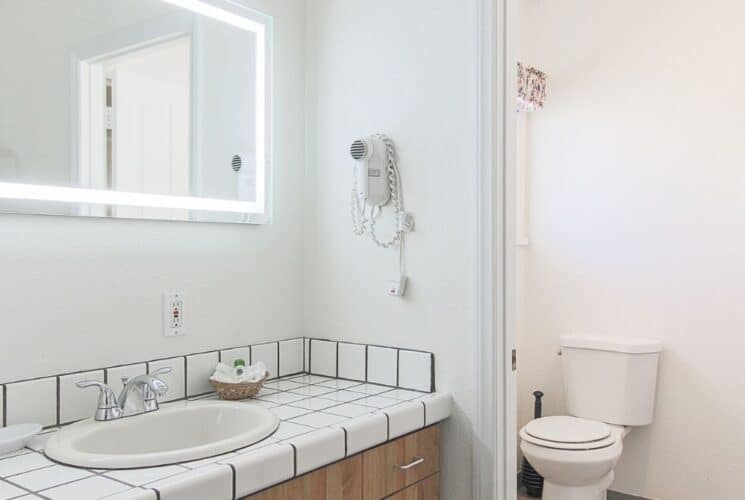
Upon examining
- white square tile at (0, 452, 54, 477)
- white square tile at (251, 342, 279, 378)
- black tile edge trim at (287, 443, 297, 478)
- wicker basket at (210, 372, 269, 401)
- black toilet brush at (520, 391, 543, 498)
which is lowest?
black toilet brush at (520, 391, 543, 498)

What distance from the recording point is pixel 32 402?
139 centimetres

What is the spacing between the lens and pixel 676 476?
2902 mm

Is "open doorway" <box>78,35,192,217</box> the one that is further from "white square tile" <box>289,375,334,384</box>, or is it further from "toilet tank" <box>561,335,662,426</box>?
"toilet tank" <box>561,335,662,426</box>

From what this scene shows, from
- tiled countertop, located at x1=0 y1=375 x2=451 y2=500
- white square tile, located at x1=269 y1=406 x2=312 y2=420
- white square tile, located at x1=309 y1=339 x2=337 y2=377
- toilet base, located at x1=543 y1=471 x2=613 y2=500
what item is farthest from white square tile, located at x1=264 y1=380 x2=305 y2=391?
toilet base, located at x1=543 y1=471 x2=613 y2=500

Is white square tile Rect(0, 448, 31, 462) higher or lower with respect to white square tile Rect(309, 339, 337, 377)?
lower

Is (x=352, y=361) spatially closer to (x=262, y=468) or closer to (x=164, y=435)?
(x=164, y=435)

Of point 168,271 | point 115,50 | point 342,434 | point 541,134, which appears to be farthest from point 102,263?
point 541,134

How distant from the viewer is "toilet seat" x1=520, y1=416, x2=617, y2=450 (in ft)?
8.39

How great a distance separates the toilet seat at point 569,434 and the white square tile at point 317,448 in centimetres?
146

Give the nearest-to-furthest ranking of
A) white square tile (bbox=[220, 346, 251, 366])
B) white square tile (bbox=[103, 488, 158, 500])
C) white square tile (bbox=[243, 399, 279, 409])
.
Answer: white square tile (bbox=[103, 488, 158, 500])
white square tile (bbox=[243, 399, 279, 409])
white square tile (bbox=[220, 346, 251, 366])

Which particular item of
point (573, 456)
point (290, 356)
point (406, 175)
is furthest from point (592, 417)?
point (406, 175)

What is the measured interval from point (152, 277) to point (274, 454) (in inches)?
25.0

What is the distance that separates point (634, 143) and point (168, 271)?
7.29 feet

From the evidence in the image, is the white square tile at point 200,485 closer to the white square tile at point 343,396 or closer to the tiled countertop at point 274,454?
the tiled countertop at point 274,454
